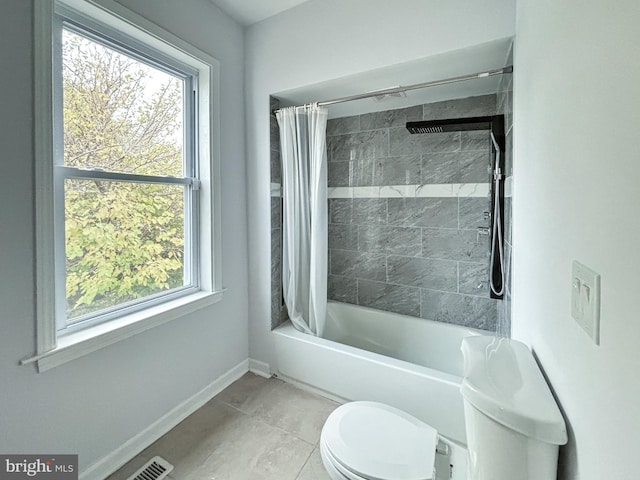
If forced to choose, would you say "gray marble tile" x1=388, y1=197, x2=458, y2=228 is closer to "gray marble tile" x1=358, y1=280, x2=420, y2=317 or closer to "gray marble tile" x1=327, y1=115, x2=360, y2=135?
"gray marble tile" x1=358, y1=280, x2=420, y2=317

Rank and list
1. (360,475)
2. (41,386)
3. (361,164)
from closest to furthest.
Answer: (360,475) < (41,386) < (361,164)

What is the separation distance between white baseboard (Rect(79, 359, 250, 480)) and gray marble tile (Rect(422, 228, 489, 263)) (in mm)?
1867

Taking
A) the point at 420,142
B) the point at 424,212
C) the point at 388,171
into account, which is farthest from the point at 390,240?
the point at 420,142

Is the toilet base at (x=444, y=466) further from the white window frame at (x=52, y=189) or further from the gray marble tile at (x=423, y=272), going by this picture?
the gray marble tile at (x=423, y=272)

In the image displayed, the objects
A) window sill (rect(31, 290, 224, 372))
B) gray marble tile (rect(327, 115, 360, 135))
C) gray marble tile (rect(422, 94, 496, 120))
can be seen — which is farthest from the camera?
gray marble tile (rect(327, 115, 360, 135))

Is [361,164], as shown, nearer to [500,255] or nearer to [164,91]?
[500,255]

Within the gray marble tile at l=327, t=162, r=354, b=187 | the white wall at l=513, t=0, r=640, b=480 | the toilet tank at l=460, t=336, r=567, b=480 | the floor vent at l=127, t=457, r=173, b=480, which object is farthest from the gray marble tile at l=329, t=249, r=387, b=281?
the floor vent at l=127, t=457, r=173, b=480

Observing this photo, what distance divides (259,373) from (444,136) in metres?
2.46

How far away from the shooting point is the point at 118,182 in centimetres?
157

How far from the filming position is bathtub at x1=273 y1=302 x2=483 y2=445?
1663 millimetres

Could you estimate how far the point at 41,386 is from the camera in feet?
4.03

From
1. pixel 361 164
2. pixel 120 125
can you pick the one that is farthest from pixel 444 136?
pixel 120 125

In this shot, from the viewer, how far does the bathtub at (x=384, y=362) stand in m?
1.66

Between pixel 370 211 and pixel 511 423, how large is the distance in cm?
214
